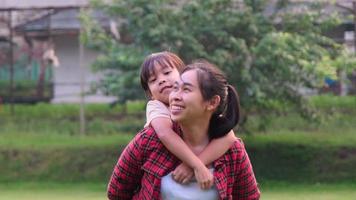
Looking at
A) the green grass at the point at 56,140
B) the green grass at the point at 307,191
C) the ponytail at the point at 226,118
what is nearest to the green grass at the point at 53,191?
the green grass at the point at 56,140

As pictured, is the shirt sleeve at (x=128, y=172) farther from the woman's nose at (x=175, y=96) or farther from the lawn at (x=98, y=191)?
the lawn at (x=98, y=191)

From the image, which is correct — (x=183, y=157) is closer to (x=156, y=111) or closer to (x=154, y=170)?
(x=154, y=170)

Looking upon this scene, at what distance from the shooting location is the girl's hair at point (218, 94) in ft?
10.7

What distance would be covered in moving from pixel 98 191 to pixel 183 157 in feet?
39.3

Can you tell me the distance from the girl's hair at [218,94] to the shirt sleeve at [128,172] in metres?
0.27

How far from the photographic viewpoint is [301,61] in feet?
50.5

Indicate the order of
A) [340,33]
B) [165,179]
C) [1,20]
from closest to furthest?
[165,179], [340,33], [1,20]

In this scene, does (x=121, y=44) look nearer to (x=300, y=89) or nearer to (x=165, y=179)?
(x=300, y=89)

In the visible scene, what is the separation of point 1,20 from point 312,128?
7147mm

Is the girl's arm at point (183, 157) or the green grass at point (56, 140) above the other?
the girl's arm at point (183, 157)

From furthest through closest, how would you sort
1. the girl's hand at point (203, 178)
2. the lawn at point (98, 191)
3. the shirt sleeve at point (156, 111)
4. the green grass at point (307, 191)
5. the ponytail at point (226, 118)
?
the lawn at point (98, 191) → the green grass at point (307, 191) → the shirt sleeve at point (156, 111) → the ponytail at point (226, 118) → the girl's hand at point (203, 178)

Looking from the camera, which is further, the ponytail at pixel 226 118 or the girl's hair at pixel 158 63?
the girl's hair at pixel 158 63

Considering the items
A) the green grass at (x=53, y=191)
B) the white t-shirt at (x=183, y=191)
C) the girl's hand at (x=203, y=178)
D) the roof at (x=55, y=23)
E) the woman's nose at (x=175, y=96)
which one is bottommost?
the green grass at (x=53, y=191)

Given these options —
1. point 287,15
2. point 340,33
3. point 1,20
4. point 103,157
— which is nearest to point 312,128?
point 340,33
